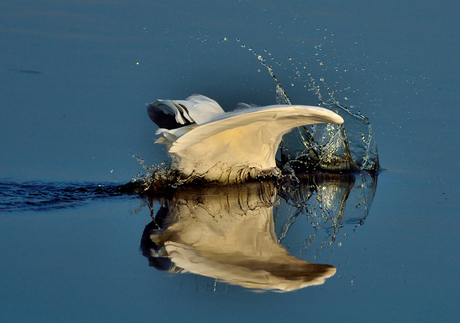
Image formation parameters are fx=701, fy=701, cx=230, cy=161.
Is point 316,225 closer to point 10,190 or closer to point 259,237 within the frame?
point 259,237

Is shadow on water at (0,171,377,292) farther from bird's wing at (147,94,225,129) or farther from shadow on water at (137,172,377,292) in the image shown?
bird's wing at (147,94,225,129)

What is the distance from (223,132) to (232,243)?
2521 mm

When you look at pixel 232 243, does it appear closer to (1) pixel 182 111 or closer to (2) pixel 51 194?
(1) pixel 182 111

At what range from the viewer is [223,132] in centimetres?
812

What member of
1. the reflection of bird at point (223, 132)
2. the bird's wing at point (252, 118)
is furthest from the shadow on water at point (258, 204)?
the bird's wing at point (252, 118)

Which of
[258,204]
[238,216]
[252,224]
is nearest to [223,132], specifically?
[258,204]

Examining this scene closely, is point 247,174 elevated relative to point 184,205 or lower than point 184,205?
elevated

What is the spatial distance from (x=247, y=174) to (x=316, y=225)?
228cm

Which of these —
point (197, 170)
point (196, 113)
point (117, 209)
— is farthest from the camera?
point (197, 170)

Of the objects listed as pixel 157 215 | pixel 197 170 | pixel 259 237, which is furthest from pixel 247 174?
pixel 259 237

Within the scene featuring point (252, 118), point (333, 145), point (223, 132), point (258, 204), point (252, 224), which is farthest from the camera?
point (333, 145)

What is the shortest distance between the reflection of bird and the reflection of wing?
50 centimetres

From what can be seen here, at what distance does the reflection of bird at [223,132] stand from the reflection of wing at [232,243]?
1.63 ft

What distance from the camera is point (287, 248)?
5730 mm
